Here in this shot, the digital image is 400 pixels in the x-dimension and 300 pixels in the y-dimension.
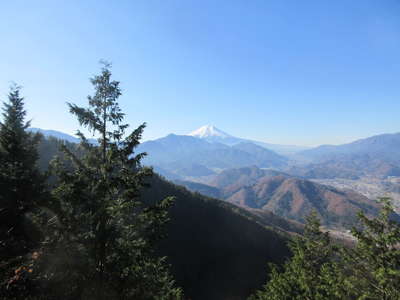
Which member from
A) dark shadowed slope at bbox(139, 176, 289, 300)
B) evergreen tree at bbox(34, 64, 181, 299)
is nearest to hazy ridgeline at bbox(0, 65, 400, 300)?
evergreen tree at bbox(34, 64, 181, 299)

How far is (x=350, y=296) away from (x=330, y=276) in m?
1.31

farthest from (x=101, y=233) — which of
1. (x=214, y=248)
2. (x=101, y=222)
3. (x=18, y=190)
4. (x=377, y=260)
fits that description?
(x=214, y=248)

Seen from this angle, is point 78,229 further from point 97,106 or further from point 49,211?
point 97,106

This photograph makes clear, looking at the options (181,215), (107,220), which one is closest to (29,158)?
(107,220)

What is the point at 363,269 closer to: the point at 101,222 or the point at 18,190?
the point at 101,222

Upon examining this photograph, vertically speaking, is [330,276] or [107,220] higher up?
[107,220]

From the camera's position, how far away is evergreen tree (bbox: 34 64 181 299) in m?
8.64

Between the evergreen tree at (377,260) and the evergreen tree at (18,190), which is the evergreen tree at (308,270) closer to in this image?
the evergreen tree at (377,260)

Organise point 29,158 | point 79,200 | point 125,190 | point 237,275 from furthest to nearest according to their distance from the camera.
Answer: point 237,275, point 29,158, point 125,190, point 79,200

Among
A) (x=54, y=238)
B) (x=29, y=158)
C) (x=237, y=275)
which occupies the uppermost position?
(x=29, y=158)

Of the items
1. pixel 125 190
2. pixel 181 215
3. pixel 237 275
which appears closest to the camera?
pixel 125 190

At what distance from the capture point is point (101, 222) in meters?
8.61

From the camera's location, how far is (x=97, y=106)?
9.60 m

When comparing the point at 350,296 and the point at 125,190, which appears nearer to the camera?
the point at 125,190
